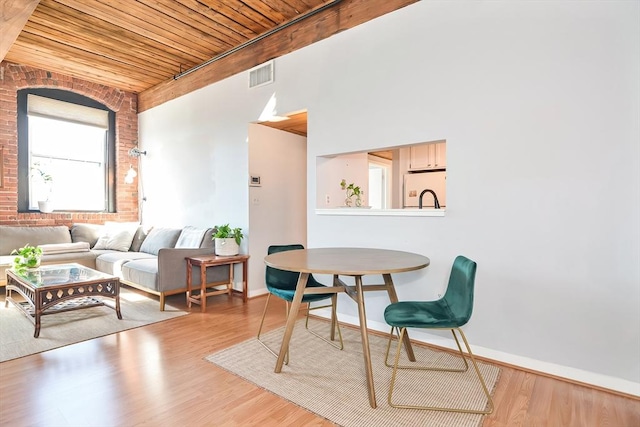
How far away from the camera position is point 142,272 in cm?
386

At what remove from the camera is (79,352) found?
2598mm

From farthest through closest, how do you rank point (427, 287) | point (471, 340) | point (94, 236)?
point (94, 236), point (427, 287), point (471, 340)

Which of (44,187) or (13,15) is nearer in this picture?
(13,15)

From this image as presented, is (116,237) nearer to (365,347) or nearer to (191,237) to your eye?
(191,237)

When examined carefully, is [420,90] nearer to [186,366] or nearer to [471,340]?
[471,340]

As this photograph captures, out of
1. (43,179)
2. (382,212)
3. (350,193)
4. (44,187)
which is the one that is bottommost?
(382,212)

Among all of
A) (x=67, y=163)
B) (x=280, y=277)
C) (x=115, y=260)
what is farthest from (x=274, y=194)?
(x=67, y=163)

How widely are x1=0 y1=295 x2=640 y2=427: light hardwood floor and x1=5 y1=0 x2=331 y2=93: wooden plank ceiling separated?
2.71 metres

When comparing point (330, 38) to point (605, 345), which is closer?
point (605, 345)

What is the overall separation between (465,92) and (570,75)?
0.64 meters

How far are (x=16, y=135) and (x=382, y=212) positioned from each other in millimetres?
5280

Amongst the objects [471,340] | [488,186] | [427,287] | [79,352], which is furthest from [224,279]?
[488,186]

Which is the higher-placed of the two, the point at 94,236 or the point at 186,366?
the point at 94,236

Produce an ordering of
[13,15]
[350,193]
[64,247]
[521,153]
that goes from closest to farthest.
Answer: [521,153], [13,15], [350,193], [64,247]
